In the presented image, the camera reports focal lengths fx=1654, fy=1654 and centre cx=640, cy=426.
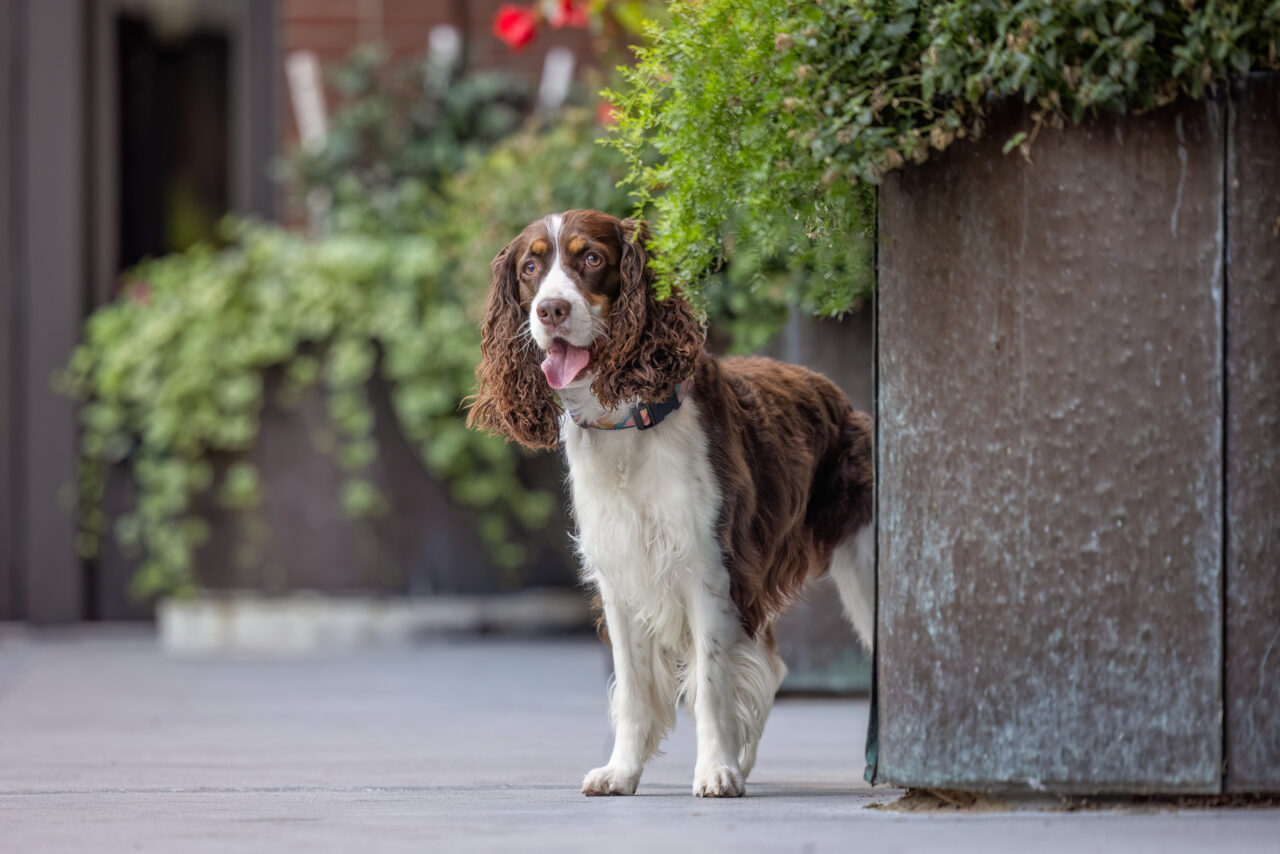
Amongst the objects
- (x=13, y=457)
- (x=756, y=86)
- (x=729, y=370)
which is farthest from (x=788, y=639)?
(x=13, y=457)

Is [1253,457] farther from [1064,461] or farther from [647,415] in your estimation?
[647,415]

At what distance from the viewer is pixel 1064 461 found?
326 centimetres

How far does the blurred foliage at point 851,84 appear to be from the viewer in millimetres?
3031

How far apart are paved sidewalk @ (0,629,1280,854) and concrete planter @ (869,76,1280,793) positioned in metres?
0.17

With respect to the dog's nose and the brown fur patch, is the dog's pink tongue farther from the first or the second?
the brown fur patch

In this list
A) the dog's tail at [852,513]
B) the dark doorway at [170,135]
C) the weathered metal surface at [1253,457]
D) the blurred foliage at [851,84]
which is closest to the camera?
the blurred foliage at [851,84]

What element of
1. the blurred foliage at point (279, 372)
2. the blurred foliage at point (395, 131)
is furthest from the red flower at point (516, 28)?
the blurred foliage at point (395, 131)

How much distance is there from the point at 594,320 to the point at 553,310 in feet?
0.37

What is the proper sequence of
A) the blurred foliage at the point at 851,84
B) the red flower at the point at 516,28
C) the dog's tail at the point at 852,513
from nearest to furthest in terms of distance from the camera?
the blurred foliage at the point at 851,84 → the dog's tail at the point at 852,513 → the red flower at the point at 516,28

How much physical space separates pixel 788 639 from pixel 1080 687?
2.70m

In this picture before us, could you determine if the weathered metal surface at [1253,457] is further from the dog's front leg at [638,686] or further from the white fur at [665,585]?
the dog's front leg at [638,686]

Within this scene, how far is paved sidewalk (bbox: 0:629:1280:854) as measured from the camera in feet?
10.1

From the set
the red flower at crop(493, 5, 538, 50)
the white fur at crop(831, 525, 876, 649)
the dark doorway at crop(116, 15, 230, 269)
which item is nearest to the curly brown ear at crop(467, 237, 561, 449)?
the white fur at crop(831, 525, 876, 649)

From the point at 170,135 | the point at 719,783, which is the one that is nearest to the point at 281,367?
the point at 170,135
